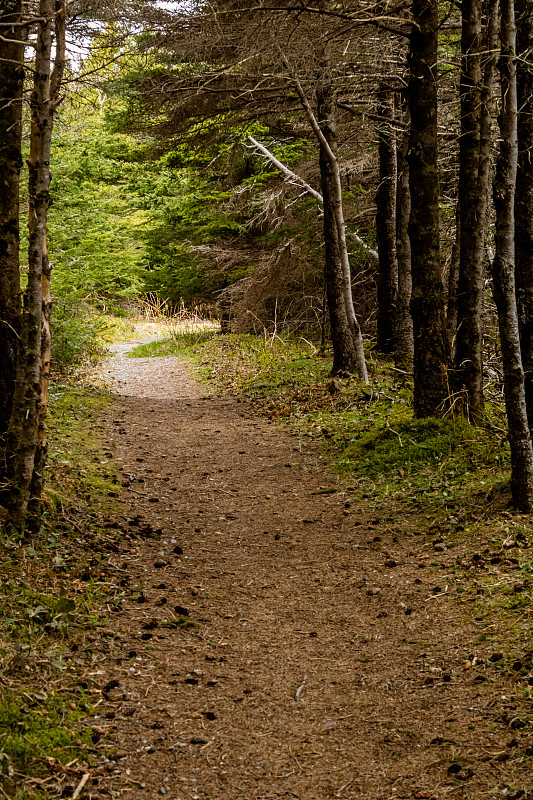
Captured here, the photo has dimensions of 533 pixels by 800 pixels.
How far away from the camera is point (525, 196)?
5266 mm

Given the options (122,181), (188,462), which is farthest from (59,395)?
(122,181)

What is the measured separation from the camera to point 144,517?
641cm

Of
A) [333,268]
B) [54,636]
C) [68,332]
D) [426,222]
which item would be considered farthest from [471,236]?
[68,332]

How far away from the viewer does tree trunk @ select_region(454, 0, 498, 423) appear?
6992 millimetres

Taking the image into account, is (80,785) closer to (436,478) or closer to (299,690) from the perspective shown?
→ (299,690)

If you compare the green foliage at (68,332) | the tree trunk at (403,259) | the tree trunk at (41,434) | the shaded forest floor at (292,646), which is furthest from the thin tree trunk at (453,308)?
the green foliage at (68,332)

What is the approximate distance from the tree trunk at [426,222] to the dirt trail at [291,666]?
1.67m

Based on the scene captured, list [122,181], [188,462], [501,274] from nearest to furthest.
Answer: [501,274]
[188,462]
[122,181]

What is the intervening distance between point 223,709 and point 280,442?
5.65 meters

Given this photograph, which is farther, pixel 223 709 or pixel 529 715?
pixel 223 709

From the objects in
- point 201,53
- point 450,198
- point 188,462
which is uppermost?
point 201,53

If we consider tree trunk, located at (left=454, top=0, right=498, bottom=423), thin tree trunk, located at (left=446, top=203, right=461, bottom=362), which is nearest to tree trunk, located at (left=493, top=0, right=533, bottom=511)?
tree trunk, located at (left=454, top=0, right=498, bottom=423)

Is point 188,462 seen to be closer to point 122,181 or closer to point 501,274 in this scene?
point 501,274

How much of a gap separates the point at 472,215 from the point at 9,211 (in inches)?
178
